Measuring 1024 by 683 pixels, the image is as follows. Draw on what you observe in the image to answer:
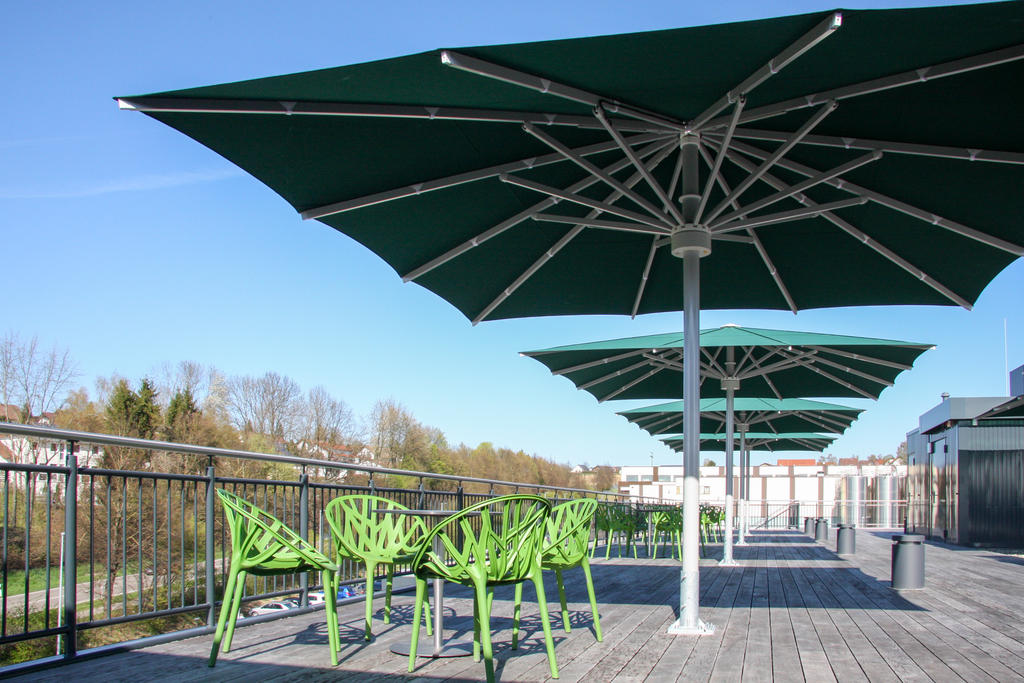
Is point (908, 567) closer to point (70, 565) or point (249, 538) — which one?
point (249, 538)

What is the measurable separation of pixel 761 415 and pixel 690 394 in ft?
33.9

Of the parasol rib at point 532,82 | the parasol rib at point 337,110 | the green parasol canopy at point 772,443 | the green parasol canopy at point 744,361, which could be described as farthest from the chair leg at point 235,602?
the green parasol canopy at point 772,443

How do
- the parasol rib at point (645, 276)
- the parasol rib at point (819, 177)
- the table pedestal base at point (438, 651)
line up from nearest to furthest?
the table pedestal base at point (438, 651) < the parasol rib at point (819, 177) < the parasol rib at point (645, 276)

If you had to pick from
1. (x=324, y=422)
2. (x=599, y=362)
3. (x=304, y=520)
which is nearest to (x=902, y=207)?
(x=599, y=362)

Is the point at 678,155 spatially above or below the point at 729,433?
above

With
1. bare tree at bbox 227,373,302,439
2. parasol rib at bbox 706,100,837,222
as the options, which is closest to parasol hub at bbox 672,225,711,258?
parasol rib at bbox 706,100,837,222

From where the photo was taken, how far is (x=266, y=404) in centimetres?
4522

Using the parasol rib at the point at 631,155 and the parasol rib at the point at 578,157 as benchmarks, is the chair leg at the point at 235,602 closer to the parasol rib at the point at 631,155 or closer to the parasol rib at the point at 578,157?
the parasol rib at the point at 578,157

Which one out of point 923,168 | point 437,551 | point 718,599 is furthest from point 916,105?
point 718,599

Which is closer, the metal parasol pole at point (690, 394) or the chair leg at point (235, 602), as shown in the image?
the chair leg at point (235, 602)

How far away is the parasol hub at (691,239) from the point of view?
5.20 metres

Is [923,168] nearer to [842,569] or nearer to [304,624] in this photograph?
[304,624]

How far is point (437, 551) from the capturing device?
4379 mm

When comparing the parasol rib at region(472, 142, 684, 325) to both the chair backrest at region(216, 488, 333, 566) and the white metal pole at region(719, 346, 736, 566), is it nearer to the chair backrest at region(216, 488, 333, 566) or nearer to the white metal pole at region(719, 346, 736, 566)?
the chair backrest at region(216, 488, 333, 566)
